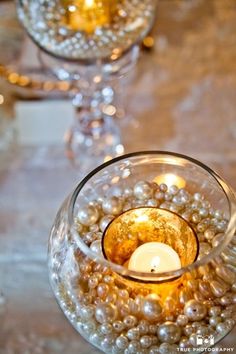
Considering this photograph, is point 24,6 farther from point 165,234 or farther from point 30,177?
point 165,234

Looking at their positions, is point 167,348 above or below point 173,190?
below

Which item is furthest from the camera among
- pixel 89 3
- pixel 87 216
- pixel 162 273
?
pixel 89 3

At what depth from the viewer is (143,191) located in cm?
55

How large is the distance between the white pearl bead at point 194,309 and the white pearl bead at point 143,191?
4.9 inches

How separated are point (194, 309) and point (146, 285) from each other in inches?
1.8

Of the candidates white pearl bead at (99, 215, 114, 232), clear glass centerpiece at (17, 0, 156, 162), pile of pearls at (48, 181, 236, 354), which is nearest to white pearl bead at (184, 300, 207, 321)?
pile of pearls at (48, 181, 236, 354)

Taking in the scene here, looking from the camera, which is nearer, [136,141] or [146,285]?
[146,285]

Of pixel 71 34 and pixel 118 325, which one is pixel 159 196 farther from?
pixel 71 34

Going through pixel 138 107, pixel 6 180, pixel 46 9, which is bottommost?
pixel 6 180

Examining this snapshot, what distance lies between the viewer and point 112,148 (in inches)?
31.3

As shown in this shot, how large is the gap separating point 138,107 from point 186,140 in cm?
10

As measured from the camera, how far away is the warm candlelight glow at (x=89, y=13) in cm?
74

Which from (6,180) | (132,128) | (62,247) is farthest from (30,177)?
(62,247)

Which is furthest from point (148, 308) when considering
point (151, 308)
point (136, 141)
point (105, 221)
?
point (136, 141)
